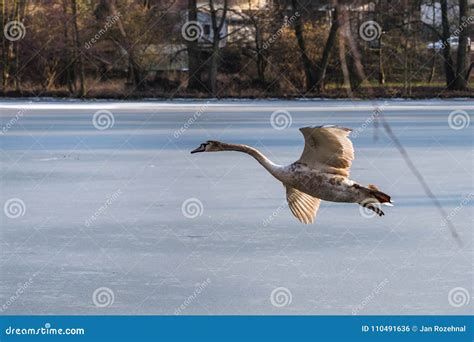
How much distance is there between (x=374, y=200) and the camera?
287 cm

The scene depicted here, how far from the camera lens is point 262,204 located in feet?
27.9

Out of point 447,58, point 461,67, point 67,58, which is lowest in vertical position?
point 67,58

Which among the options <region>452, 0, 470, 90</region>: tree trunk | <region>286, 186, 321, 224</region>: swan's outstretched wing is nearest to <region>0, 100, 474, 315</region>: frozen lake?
<region>286, 186, 321, 224</region>: swan's outstretched wing

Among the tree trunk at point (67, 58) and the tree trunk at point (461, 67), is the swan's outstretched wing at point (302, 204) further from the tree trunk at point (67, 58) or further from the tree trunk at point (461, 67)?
the tree trunk at point (67, 58)

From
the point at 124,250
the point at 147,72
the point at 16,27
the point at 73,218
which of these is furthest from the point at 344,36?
the point at 16,27

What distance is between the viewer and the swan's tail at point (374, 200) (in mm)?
2848

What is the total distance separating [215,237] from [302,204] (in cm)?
395

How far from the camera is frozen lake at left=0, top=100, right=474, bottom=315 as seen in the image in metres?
5.40

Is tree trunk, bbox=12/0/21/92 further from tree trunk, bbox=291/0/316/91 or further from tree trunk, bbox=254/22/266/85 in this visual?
tree trunk, bbox=291/0/316/91

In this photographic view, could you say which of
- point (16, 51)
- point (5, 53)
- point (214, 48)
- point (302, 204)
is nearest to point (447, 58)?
point (214, 48)

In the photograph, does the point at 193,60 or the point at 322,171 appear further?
the point at 193,60

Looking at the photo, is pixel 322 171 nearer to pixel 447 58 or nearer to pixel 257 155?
pixel 257 155

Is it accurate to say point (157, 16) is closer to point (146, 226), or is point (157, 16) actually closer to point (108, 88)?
point (108, 88)

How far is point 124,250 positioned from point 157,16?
24243mm
